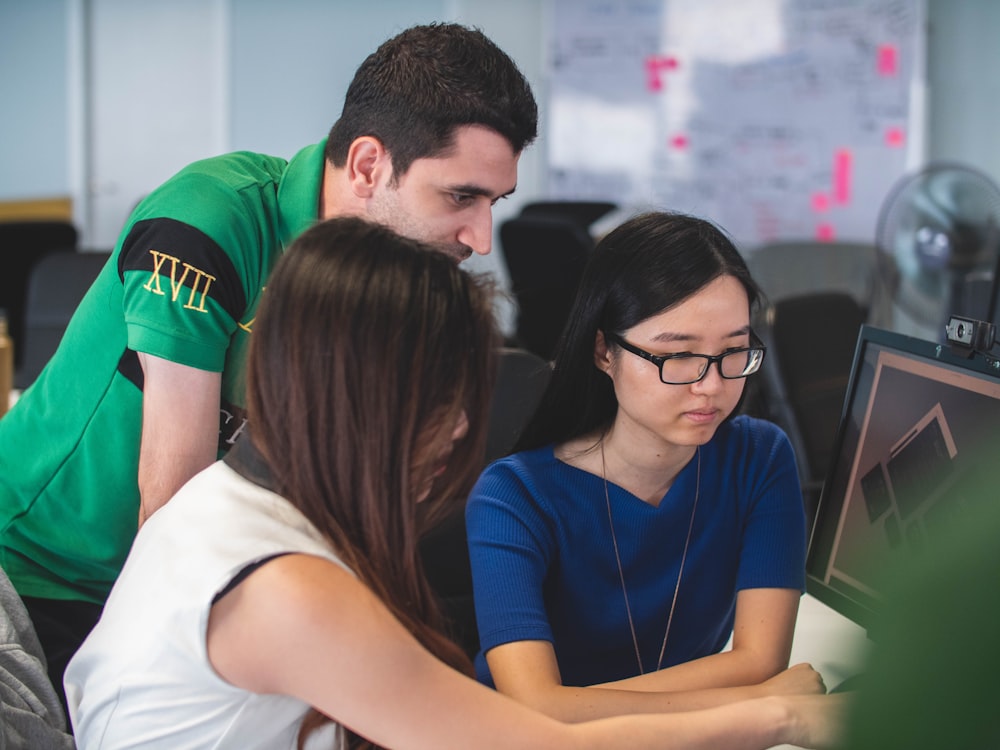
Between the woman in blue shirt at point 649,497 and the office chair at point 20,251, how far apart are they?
12.7 ft

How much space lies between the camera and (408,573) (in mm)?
987

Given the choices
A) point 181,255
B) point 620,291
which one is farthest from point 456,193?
point 181,255

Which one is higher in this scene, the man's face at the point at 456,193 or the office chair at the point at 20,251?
the man's face at the point at 456,193

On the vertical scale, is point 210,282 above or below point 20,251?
above

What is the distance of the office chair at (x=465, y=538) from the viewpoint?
1.81 m

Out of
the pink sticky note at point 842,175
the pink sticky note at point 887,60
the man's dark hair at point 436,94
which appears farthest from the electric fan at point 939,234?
the man's dark hair at point 436,94

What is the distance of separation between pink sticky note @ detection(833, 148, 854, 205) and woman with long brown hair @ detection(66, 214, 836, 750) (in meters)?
4.46

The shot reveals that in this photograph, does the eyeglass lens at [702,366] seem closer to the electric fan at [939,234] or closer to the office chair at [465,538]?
the office chair at [465,538]

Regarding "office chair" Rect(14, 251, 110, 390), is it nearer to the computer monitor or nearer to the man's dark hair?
the man's dark hair

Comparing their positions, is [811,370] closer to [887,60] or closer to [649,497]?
[649,497]

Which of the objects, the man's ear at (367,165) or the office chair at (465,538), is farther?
the office chair at (465,538)

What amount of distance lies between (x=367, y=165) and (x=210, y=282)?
0.26 metres

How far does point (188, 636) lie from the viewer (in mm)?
902

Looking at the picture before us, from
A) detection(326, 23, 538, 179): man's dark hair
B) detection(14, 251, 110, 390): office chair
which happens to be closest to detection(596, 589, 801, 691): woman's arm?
detection(326, 23, 538, 179): man's dark hair
